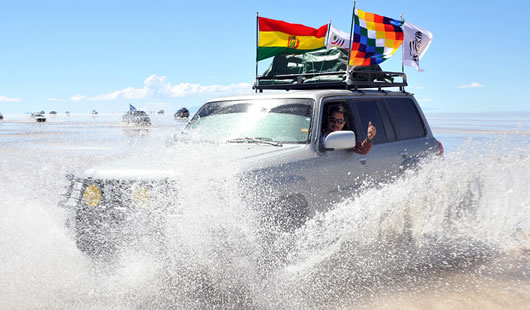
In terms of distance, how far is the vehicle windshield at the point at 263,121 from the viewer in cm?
530

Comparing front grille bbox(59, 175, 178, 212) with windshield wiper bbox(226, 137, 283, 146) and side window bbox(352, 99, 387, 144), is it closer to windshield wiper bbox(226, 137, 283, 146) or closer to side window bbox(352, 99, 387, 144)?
windshield wiper bbox(226, 137, 283, 146)

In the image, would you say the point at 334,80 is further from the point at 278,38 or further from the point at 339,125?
the point at 278,38

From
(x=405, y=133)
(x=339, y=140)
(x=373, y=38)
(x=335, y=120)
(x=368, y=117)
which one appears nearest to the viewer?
(x=339, y=140)

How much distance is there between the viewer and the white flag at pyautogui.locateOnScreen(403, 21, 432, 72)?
8117 mm

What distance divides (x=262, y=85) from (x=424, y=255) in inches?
126

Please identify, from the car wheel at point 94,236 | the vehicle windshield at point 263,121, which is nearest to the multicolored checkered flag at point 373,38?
the vehicle windshield at point 263,121

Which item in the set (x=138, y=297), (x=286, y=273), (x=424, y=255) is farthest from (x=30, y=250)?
(x=424, y=255)

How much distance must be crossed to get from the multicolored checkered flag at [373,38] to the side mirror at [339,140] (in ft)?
5.83

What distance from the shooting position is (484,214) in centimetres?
704

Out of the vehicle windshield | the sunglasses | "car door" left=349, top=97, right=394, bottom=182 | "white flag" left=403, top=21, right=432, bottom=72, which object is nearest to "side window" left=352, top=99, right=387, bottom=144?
"car door" left=349, top=97, right=394, bottom=182

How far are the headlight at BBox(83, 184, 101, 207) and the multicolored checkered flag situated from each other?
145 inches

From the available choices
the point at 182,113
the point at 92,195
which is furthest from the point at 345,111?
the point at 182,113

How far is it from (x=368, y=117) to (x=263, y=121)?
145 cm

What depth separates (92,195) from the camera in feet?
14.8
